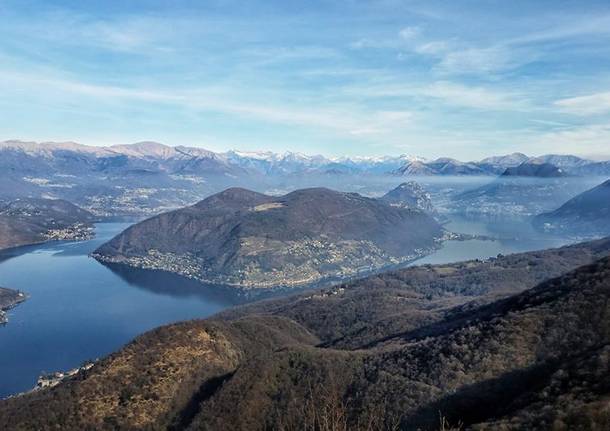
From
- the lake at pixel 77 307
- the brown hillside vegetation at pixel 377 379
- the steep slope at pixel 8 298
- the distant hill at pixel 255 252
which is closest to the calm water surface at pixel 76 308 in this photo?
the lake at pixel 77 307

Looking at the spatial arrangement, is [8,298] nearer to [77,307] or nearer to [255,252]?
[77,307]

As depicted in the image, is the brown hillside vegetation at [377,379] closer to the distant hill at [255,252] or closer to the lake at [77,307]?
the lake at [77,307]

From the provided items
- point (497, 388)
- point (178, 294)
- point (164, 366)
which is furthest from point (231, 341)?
point (178, 294)

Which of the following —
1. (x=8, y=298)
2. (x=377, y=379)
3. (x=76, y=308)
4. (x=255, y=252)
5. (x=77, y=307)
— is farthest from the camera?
(x=255, y=252)

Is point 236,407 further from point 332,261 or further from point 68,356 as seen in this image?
point 332,261

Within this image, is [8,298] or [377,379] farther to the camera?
[8,298]

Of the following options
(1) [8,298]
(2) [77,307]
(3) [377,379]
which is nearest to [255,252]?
(2) [77,307]
